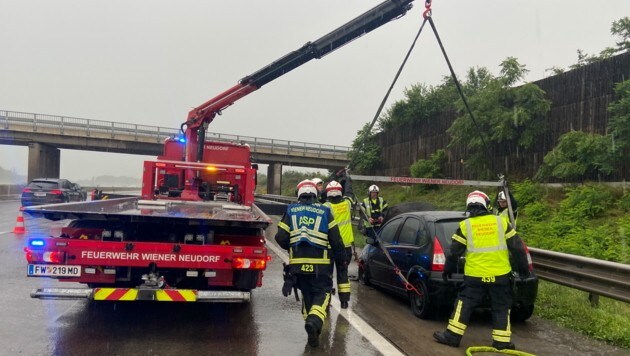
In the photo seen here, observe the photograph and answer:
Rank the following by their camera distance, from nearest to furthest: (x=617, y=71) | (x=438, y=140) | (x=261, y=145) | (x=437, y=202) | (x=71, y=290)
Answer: (x=71, y=290) < (x=617, y=71) < (x=437, y=202) < (x=438, y=140) < (x=261, y=145)

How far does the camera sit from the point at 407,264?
22.6 feet

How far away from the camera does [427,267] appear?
20.7 ft

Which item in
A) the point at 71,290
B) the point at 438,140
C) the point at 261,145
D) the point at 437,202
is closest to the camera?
the point at 71,290

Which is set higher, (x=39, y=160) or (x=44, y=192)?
(x=39, y=160)

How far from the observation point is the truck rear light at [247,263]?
5.60 meters

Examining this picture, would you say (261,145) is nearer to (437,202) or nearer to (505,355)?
(437,202)

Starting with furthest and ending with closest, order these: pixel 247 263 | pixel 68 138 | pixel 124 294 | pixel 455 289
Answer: pixel 68 138 < pixel 455 289 < pixel 247 263 < pixel 124 294

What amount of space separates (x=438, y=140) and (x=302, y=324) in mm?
20717

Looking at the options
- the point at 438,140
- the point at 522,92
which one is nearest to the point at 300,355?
the point at 522,92

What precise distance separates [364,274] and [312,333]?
3.75 m

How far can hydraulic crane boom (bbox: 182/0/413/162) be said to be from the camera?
9.88m

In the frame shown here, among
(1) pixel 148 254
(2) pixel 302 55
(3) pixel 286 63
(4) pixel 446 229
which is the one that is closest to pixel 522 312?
(4) pixel 446 229

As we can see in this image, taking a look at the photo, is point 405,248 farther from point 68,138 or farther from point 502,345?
point 68,138

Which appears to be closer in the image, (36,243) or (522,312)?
(36,243)
